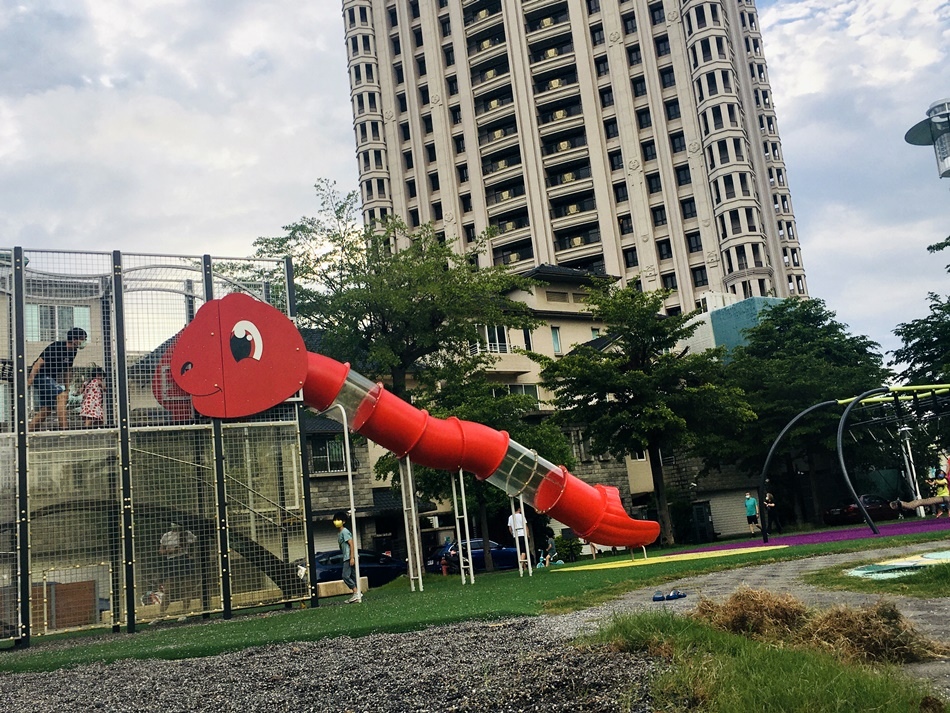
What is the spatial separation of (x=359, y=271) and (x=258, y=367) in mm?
12072

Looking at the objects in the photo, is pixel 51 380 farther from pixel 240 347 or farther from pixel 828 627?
pixel 828 627

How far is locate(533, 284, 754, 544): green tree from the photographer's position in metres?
36.9

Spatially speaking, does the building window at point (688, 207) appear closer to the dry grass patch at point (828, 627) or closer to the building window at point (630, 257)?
the building window at point (630, 257)

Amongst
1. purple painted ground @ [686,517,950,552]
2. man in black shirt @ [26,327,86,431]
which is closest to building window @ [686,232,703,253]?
purple painted ground @ [686,517,950,552]

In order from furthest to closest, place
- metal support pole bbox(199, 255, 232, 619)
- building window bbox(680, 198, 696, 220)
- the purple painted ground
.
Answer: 1. building window bbox(680, 198, 696, 220)
2. the purple painted ground
3. metal support pole bbox(199, 255, 232, 619)

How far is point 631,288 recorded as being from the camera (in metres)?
39.9

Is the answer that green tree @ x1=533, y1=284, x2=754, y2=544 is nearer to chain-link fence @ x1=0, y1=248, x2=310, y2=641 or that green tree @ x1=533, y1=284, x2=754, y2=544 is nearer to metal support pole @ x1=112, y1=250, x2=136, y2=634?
chain-link fence @ x1=0, y1=248, x2=310, y2=641

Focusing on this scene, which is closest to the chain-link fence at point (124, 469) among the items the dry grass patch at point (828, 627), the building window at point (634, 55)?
the dry grass patch at point (828, 627)

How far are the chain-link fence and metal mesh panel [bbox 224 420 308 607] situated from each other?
2cm

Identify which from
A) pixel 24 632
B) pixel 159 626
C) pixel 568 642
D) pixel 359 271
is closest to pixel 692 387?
pixel 359 271

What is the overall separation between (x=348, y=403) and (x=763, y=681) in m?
16.7

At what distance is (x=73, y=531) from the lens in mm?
17469

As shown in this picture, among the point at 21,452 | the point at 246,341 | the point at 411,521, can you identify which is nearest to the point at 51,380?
the point at 21,452

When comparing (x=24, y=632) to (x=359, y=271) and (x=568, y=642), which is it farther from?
(x=359, y=271)
